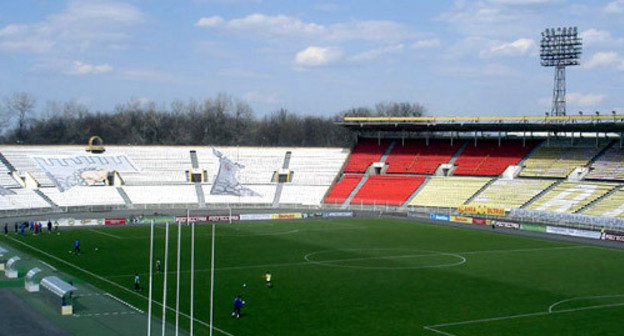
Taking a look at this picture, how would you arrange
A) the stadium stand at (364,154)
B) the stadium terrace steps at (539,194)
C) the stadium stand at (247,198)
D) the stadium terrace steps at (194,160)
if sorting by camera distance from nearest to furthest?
the stadium terrace steps at (539,194), the stadium stand at (247,198), the stadium terrace steps at (194,160), the stadium stand at (364,154)

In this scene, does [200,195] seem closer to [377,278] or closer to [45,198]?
[45,198]

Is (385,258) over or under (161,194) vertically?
under

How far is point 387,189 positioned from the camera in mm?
87875

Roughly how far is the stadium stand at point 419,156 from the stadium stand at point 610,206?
2440 cm

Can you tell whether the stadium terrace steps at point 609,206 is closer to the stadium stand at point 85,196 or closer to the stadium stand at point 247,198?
the stadium stand at point 247,198

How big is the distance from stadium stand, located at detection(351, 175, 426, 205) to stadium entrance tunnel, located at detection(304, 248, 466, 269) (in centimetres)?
3209

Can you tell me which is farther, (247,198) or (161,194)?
(247,198)

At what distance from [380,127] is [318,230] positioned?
108ft

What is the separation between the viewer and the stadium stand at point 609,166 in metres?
76.0

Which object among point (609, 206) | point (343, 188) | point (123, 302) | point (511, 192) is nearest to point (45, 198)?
point (343, 188)

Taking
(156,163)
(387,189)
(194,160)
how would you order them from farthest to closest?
(194,160), (156,163), (387,189)

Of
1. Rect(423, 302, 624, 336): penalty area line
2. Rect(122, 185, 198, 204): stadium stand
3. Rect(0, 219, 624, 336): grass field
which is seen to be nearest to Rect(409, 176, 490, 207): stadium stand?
Rect(0, 219, 624, 336): grass field

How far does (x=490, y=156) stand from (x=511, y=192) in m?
11.6

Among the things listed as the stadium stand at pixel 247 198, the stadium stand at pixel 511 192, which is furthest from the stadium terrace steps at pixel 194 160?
the stadium stand at pixel 511 192
